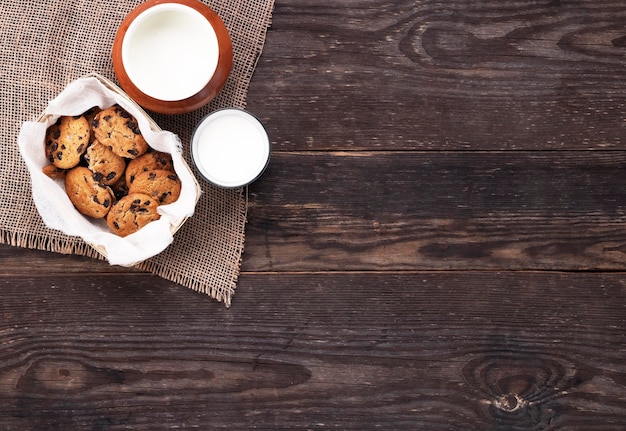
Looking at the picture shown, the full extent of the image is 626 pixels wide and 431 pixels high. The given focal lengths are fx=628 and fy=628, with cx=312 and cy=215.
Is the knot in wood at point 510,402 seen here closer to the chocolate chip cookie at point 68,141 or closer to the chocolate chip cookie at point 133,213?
the chocolate chip cookie at point 133,213

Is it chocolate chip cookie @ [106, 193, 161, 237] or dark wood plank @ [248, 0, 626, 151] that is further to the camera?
dark wood plank @ [248, 0, 626, 151]

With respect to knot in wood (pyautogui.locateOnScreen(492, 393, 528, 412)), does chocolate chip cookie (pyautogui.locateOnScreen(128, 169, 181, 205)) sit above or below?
below

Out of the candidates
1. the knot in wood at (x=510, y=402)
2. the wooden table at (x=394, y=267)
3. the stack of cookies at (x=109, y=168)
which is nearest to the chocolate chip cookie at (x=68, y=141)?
the stack of cookies at (x=109, y=168)

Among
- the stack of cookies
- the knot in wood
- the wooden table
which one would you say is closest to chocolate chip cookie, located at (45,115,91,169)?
the stack of cookies

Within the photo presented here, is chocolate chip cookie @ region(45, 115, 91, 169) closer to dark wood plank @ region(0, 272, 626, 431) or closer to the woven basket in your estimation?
the woven basket

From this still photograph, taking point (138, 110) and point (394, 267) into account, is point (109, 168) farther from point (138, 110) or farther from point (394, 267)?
point (394, 267)

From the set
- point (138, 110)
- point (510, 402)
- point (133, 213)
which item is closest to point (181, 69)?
point (138, 110)
